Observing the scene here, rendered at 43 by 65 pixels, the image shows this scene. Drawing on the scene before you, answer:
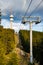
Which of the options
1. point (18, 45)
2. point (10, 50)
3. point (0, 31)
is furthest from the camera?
point (18, 45)

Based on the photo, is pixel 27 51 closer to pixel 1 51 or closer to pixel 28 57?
pixel 28 57

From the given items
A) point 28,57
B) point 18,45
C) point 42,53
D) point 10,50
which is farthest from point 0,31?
point 18,45

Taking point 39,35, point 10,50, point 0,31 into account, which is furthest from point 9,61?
point 39,35

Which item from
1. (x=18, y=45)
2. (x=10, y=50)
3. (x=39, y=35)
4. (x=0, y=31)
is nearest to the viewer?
(x=0, y=31)

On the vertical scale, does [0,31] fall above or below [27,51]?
above

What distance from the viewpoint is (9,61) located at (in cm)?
3164

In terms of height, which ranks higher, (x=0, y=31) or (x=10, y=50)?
(x=0, y=31)

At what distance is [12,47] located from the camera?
144ft

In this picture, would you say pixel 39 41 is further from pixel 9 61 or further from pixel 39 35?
pixel 9 61

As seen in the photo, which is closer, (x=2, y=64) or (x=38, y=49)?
(x=2, y=64)

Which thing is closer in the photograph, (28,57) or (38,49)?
(38,49)

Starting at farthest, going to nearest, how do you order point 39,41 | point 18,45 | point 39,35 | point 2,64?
point 18,45 < point 39,35 < point 39,41 < point 2,64

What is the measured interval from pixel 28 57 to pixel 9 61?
21.8 m

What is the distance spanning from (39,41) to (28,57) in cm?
762
